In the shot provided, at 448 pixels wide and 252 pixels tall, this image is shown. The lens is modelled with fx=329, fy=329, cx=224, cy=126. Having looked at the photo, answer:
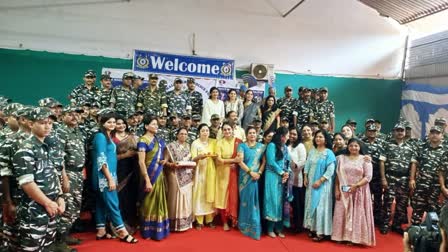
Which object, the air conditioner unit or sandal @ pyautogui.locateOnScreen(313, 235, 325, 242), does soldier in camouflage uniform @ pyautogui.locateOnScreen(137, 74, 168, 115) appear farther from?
the air conditioner unit

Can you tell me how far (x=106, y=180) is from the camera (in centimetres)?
336

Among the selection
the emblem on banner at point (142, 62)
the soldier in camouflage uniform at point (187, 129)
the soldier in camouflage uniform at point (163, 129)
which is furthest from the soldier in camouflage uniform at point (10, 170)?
the emblem on banner at point (142, 62)

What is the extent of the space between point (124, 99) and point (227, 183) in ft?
6.50

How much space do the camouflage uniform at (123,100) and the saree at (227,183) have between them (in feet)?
5.07

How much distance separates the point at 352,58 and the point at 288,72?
176 centimetres

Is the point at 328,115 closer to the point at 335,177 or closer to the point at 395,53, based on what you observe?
the point at 335,177

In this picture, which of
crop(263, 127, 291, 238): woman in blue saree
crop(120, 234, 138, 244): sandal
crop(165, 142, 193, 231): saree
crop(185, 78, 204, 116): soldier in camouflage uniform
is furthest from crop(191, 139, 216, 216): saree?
crop(185, 78, 204, 116): soldier in camouflage uniform

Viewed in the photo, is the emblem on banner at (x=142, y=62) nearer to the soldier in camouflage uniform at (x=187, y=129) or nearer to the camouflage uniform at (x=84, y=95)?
the camouflage uniform at (x=84, y=95)

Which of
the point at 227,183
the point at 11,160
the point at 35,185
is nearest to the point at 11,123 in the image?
the point at 11,160

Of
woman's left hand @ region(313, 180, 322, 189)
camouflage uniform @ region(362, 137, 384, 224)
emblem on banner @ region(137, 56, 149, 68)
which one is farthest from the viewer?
emblem on banner @ region(137, 56, 149, 68)

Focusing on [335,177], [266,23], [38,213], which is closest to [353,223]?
[335,177]

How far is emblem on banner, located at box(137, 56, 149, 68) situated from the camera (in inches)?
284

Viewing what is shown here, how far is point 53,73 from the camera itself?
22.9ft

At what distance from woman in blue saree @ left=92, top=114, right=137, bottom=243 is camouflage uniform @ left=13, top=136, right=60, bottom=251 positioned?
1.14 metres
